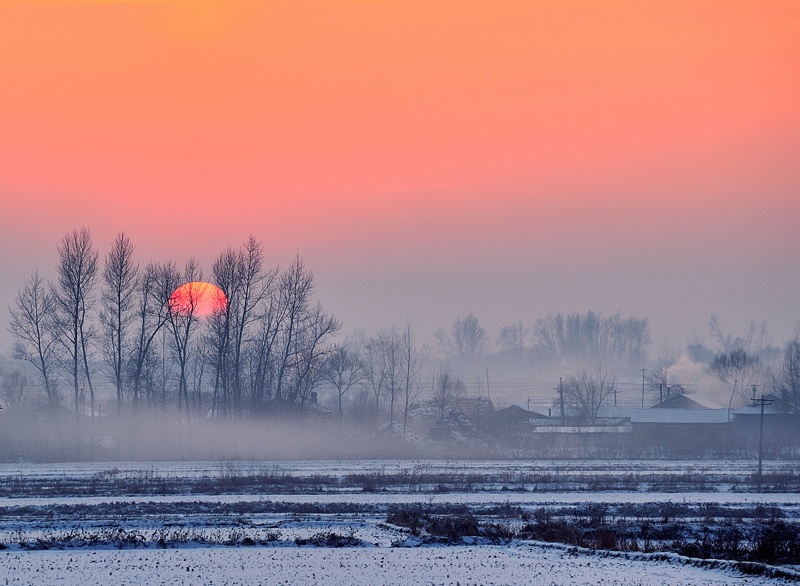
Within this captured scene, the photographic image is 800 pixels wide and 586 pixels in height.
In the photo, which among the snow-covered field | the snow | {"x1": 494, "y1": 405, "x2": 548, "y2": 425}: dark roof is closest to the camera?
the snow

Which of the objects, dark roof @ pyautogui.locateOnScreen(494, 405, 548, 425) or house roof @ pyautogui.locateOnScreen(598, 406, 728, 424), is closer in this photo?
dark roof @ pyautogui.locateOnScreen(494, 405, 548, 425)

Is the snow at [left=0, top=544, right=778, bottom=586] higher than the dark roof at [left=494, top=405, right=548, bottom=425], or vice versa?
the snow at [left=0, top=544, right=778, bottom=586]

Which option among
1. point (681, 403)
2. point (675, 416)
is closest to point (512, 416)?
point (675, 416)

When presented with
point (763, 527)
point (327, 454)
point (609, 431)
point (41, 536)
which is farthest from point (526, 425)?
point (41, 536)

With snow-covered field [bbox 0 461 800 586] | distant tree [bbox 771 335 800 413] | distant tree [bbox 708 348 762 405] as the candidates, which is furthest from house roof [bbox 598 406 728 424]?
snow-covered field [bbox 0 461 800 586]

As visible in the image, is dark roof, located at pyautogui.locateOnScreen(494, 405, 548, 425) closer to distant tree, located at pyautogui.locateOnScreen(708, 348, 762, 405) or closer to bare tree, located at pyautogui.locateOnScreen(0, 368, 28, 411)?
distant tree, located at pyautogui.locateOnScreen(708, 348, 762, 405)

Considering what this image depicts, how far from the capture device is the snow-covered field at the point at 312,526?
1981 cm

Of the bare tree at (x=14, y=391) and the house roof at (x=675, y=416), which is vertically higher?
the bare tree at (x=14, y=391)

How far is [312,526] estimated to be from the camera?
27.2 m

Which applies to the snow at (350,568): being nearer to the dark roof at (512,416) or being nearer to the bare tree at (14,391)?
the dark roof at (512,416)

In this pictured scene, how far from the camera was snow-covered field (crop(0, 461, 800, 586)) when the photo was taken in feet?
65.0

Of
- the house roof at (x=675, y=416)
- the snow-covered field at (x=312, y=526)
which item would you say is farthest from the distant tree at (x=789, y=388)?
the snow-covered field at (x=312, y=526)

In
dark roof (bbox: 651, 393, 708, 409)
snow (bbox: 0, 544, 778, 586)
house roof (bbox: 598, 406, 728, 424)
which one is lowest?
house roof (bbox: 598, 406, 728, 424)

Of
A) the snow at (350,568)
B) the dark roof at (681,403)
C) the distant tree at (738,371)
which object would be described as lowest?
the dark roof at (681,403)
